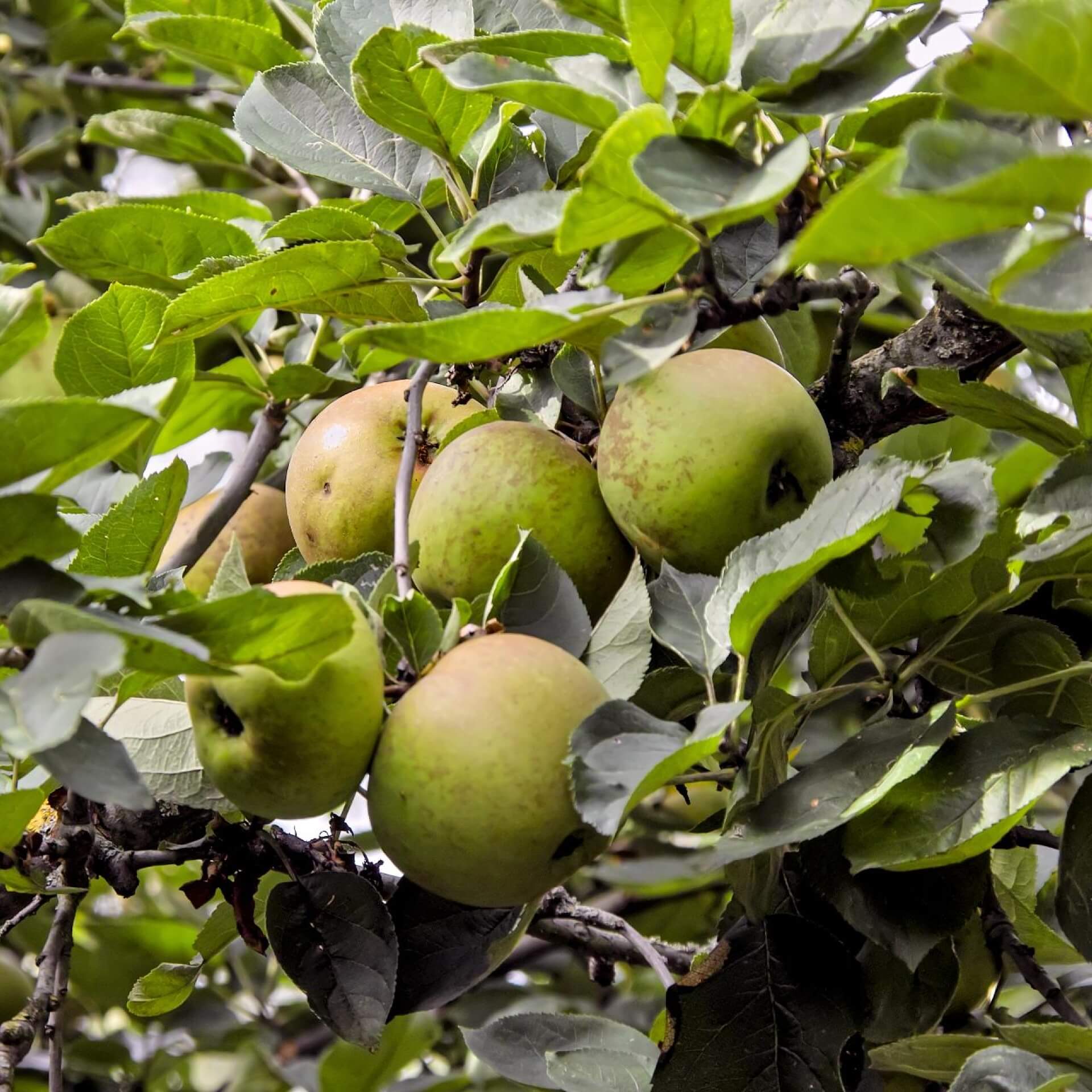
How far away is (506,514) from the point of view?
2.94 feet

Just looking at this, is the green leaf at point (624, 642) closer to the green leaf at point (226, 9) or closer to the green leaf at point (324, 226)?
the green leaf at point (324, 226)

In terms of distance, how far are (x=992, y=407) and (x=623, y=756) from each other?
400mm

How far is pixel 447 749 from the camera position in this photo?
726mm

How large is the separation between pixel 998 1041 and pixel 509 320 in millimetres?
624

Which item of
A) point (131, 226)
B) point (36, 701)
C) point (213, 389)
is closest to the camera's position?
point (36, 701)

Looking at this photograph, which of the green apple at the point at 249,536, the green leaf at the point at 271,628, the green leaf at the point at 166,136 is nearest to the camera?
the green leaf at the point at 271,628

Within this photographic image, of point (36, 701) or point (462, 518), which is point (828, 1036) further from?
point (36, 701)

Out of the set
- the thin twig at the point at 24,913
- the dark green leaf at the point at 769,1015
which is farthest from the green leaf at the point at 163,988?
the dark green leaf at the point at 769,1015

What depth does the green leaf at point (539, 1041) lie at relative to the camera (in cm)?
105

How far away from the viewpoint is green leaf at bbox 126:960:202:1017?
1073mm

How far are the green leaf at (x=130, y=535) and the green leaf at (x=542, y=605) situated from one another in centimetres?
25

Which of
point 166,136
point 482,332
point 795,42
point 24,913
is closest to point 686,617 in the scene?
point 482,332

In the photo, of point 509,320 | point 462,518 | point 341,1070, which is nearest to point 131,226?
point 462,518

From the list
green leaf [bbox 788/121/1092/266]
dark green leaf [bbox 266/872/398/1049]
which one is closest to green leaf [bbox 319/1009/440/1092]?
dark green leaf [bbox 266/872/398/1049]
